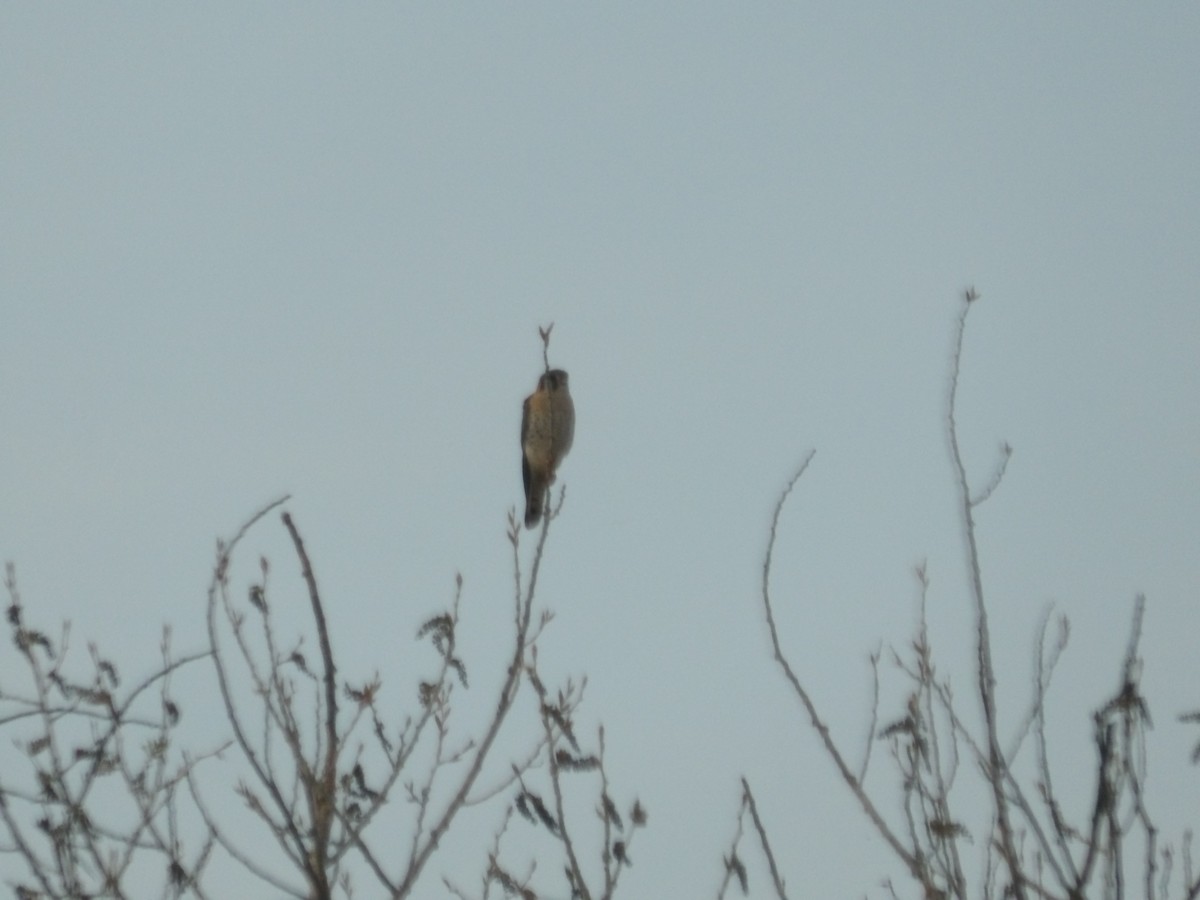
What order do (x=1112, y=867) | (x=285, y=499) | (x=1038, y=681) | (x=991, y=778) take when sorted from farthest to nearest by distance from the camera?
(x=285, y=499), (x=1038, y=681), (x=991, y=778), (x=1112, y=867)

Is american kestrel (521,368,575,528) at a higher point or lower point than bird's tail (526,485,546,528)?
higher

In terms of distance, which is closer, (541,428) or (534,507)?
(534,507)

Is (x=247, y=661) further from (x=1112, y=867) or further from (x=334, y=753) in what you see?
(x=1112, y=867)

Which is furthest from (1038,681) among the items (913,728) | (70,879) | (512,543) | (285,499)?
(70,879)

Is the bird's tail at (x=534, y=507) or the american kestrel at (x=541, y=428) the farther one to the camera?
the american kestrel at (x=541, y=428)

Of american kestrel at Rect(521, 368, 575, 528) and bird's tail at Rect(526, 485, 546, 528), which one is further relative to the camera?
american kestrel at Rect(521, 368, 575, 528)

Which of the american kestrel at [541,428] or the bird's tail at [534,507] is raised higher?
the american kestrel at [541,428]

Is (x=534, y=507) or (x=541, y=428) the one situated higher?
(x=541, y=428)

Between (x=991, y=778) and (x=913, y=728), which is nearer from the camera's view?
(x=991, y=778)

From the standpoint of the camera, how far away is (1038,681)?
3.55 meters

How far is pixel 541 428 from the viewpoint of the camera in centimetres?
1116

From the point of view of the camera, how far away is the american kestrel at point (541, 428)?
11.0 meters

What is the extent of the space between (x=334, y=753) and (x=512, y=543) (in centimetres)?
86

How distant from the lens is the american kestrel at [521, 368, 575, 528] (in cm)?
1104
